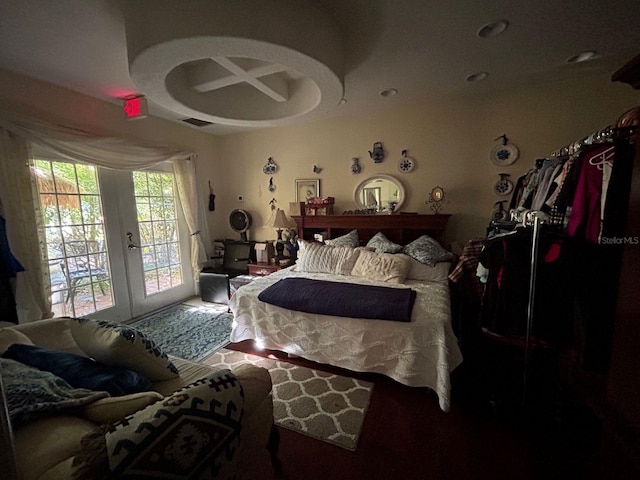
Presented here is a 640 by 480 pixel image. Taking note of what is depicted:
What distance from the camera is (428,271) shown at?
2.64 meters

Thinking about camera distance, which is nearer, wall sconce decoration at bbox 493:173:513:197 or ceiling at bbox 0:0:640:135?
ceiling at bbox 0:0:640:135

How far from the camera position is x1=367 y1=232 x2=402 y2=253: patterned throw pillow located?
299cm

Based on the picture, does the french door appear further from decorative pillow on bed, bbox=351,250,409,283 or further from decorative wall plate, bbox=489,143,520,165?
decorative wall plate, bbox=489,143,520,165

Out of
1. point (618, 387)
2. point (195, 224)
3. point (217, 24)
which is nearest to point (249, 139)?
point (195, 224)

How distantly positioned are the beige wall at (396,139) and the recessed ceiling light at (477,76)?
46 centimetres

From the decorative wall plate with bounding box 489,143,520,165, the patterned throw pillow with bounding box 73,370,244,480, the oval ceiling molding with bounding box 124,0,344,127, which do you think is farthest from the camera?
the decorative wall plate with bounding box 489,143,520,165

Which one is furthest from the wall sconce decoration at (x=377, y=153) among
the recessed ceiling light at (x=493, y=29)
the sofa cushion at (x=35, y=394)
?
the sofa cushion at (x=35, y=394)

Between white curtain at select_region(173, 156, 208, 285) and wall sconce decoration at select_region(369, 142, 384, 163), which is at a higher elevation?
wall sconce decoration at select_region(369, 142, 384, 163)

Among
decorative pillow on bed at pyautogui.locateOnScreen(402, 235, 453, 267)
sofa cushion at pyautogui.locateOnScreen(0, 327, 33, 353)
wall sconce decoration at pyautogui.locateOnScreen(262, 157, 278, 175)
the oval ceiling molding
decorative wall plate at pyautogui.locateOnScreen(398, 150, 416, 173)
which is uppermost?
the oval ceiling molding

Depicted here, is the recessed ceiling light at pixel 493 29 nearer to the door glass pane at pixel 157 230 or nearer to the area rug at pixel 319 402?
the area rug at pixel 319 402

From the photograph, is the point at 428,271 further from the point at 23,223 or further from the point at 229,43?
the point at 23,223

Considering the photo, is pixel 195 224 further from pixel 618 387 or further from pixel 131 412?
pixel 618 387

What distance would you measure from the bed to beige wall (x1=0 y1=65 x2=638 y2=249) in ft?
3.60

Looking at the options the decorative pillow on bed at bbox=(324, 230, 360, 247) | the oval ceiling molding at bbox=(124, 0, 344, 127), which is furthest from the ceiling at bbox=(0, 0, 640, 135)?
the decorative pillow on bed at bbox=(324, 230, 360, 247)
